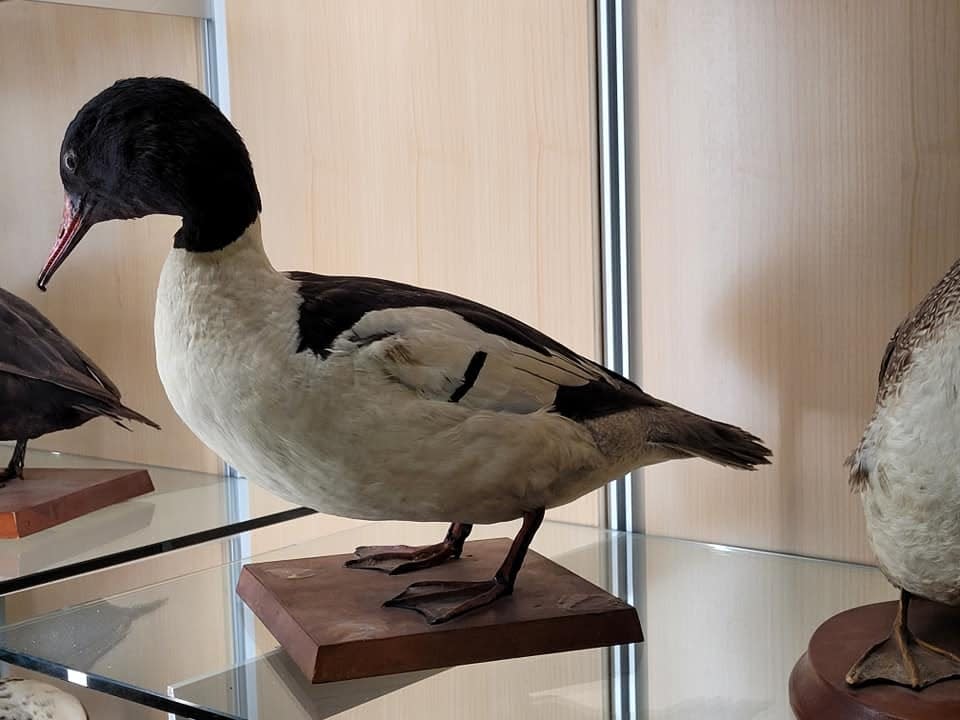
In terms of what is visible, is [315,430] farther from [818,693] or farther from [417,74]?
[417,74]

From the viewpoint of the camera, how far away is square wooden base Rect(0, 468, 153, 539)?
0.81 m

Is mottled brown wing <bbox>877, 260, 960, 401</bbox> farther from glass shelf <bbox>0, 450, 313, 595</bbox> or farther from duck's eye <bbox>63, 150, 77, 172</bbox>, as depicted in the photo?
glass shelf <bbox>0, 450, 313, 595</bbox>

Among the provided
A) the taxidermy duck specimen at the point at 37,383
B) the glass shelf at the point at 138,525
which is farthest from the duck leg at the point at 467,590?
the taxidermy duck specimen at the point at 37,383

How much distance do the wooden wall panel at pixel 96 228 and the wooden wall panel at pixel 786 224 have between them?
457 mm

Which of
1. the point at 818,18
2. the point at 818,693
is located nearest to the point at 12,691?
the point at 818,693

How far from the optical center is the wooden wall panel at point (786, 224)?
68 centimetres

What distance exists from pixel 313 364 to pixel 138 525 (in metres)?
0.38

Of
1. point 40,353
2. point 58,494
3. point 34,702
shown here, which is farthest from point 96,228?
point 34,702

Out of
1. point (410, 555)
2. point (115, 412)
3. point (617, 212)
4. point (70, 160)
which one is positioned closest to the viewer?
point (70, 160)

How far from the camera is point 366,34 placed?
929mm

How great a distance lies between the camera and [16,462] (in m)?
0.89

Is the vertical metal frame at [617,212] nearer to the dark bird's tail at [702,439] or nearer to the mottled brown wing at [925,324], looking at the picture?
the dark bird's tail at [702,439]

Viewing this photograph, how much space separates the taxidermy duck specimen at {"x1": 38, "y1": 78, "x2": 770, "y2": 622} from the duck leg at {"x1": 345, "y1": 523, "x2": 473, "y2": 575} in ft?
0.25

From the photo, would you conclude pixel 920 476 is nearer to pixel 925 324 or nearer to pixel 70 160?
pixel 925 324
